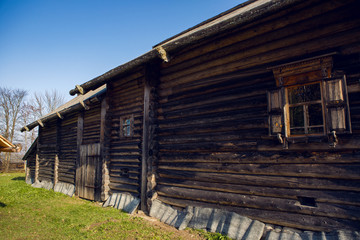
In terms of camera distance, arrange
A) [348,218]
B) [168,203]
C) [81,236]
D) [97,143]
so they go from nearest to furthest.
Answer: [348,218] → [81,236] → [168,203] → [97,143]

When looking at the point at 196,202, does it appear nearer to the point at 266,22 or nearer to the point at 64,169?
the point at 266,22

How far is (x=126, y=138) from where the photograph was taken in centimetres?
780

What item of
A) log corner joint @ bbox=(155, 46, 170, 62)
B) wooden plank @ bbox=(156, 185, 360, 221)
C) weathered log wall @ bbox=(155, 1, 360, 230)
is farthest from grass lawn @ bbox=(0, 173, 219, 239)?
log corner joint @ bbox=(155, 46, 170, 62)

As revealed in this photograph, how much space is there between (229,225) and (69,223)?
4.21 m

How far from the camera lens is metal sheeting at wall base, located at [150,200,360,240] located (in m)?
3.74

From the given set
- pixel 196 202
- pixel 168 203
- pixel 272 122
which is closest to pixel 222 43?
pixel 272 122

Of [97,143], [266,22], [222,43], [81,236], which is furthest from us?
[97,143]

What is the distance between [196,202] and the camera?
17.8 feet

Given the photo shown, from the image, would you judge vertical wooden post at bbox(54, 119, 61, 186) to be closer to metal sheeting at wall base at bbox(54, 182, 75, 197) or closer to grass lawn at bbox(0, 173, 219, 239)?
metal sheeting at wall base at bbox(54, 182, 75, 197)

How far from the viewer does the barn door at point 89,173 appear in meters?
8.89

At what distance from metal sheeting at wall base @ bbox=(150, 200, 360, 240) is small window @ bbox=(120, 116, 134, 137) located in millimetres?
2706

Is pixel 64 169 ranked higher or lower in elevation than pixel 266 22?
lower

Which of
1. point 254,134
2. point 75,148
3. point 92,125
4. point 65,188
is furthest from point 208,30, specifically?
point 65,188

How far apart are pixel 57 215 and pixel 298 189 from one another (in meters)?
6.74
